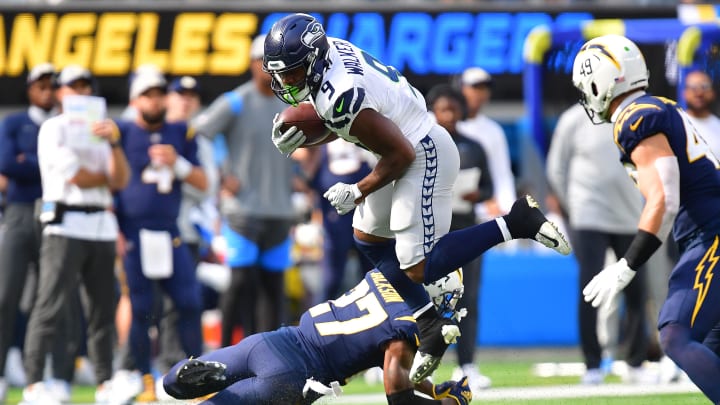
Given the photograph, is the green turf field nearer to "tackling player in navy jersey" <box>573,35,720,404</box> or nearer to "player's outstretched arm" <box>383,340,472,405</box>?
"player's outstretched arm" <box>383,340,472,405</box>

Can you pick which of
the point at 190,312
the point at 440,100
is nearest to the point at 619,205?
the point at 440,100

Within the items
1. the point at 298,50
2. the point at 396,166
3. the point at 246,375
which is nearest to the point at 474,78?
the point at 396,166

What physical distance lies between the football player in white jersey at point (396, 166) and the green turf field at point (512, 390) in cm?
162

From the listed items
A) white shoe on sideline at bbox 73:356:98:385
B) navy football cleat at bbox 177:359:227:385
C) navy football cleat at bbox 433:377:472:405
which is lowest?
white shoe on sideline at bbox 73:356:98:385

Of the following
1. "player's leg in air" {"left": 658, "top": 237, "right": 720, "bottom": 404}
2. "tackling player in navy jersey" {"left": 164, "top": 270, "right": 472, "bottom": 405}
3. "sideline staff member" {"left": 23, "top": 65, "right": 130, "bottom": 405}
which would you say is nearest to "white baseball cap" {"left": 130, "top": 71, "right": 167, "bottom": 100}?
"sideline staff member" {"left": 23, "top": 65, "right": 130, "bottom": 405}

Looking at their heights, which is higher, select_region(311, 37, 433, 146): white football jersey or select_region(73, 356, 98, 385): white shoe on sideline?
select_region(311, 37, 433, 146): white football jersey

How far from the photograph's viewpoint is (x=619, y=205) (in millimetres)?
9859

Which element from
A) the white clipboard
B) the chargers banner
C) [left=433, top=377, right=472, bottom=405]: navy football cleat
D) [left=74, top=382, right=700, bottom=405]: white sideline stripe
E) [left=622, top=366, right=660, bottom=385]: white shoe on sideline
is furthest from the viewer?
the chargers banner

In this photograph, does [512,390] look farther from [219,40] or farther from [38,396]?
[219,40]

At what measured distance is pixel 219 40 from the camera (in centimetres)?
1331

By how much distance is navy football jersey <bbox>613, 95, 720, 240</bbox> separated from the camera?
243 inches

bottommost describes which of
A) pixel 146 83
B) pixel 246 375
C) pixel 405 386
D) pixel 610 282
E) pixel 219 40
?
pixel 405 386

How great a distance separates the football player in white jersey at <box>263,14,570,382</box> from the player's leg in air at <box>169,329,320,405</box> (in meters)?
0.63

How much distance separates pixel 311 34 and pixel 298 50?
119 millimetres
